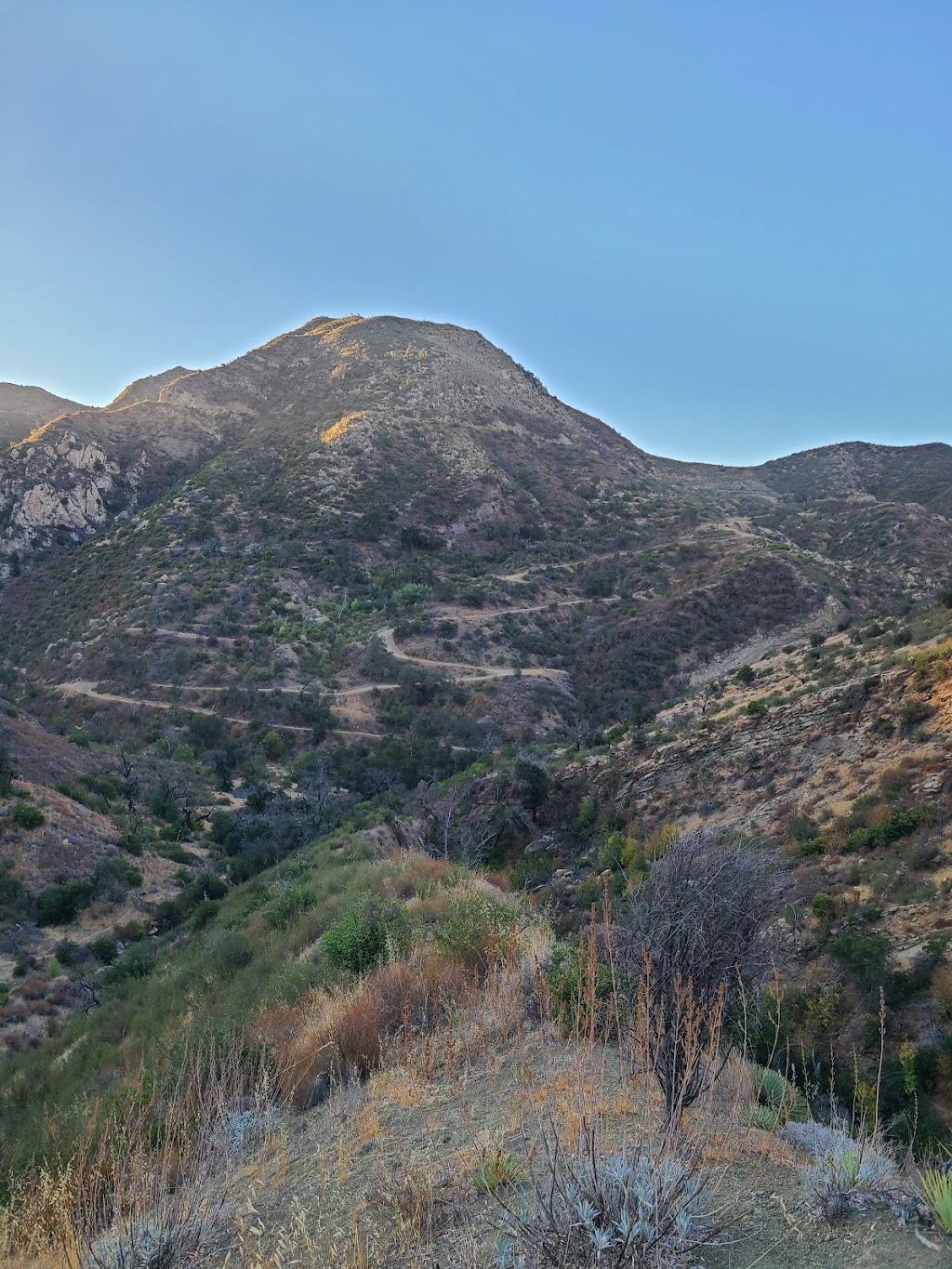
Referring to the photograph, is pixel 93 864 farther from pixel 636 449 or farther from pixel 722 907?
pixel 636 449

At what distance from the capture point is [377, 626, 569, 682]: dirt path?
36.2 metres

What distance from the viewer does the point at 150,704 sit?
110 ft

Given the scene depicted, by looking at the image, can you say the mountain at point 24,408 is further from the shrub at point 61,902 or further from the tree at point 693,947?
the tree at point 693,947

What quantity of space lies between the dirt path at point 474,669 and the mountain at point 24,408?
53.4m

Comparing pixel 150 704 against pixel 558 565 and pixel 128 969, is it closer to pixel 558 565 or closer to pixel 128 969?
pixel 128 969

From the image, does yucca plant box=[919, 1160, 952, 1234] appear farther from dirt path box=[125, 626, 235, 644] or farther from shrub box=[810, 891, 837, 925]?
dirt path box=[125, 626, 235, 644]

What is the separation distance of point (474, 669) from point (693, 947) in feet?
Answer: 108

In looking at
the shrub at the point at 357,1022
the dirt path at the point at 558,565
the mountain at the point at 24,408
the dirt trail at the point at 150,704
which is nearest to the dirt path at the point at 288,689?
the dirt trail at the point at 150,704

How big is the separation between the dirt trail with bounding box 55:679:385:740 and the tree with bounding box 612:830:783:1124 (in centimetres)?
2704

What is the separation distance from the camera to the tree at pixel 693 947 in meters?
3.67

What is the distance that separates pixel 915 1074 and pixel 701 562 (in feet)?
137

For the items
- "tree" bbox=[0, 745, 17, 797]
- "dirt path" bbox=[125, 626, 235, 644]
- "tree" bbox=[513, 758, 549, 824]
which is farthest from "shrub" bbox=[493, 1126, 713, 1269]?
"dirt path" bbox=[125, 626, 235, 644]

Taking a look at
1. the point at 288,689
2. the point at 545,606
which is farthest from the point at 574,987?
the point at 545,606

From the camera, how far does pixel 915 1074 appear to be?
19.5 feet
